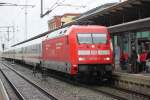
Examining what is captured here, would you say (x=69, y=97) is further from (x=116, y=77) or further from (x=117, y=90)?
(x=116, y=77)

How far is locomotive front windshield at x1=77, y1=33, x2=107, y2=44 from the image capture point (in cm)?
2108

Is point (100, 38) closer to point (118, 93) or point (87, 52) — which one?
point (87, 52)

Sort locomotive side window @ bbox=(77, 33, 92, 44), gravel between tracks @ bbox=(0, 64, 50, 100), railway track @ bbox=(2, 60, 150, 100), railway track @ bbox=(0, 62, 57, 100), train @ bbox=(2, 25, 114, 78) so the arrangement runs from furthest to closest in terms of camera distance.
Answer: locomotive side window @ bbox=(77, 33, 92, 44) → train @ bbox=(2, 25, 114, 78) → gravel between tracks @ bbox=(0, 64, 50, 100) → railway track @ bbox=(0, 62, 57, 100) → railway track @ bbox=(2, 60, 150, 100)

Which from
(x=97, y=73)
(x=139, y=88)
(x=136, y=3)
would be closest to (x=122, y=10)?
(x=136, y=3)

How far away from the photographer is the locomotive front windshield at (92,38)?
69.2ft

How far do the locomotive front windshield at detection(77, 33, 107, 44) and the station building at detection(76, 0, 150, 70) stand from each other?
0.74 m

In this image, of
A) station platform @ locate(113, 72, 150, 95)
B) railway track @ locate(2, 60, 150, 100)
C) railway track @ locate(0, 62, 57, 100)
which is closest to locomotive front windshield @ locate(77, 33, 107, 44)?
station platform @ locate(113, 72, 150, 95)

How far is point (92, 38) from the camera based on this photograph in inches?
837

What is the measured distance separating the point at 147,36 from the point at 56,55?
5.60 meters

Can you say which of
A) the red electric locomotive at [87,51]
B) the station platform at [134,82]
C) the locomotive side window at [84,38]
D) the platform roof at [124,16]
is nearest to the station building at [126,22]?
the platform roof at [124,16]

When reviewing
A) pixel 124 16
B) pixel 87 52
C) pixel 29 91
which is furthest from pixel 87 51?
pixel 124 16

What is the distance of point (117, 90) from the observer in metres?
19.1

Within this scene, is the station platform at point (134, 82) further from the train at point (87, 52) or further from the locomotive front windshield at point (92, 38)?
the locomotive front windshield at point (92, 38)

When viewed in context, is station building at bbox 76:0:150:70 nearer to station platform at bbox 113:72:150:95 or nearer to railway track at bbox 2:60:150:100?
station platform at bbox 113:72:150:95
